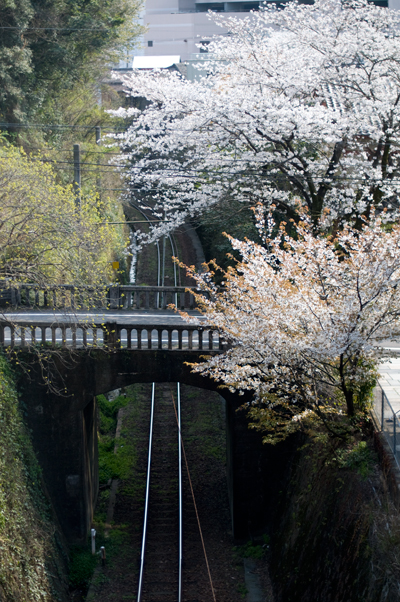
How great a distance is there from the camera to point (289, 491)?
16.4 m

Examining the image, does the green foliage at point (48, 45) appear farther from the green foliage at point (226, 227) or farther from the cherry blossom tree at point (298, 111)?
the cherry blossom tree at point (298, 111)

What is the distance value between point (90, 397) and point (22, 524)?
4.33m

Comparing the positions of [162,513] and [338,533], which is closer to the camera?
[338,533]

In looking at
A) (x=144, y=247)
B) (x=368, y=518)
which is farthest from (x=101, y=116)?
(x=368, y=518)

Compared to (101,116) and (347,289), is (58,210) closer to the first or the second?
(347,289)

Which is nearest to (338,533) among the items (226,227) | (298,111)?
(298,111)

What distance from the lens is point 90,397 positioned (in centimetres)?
1745

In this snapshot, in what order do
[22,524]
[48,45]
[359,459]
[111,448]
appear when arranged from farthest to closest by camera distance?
[48,45] → [111,448] → [22,524] → [359,459]

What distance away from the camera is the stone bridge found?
17.0m

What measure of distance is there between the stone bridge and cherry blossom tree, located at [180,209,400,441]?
4332mm

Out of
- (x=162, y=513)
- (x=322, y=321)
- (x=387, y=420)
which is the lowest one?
(x=162, y=513)

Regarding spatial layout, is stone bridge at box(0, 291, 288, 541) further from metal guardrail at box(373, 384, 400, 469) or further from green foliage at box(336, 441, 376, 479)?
metal guardrail at box(373, 384, 400, 469)

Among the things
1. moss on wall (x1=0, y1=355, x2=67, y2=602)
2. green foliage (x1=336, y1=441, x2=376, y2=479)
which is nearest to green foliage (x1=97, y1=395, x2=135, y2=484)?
moss on wall (x1=0, y1=355, x2=67, y2=602)

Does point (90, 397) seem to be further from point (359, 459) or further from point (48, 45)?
point (48, 45)
